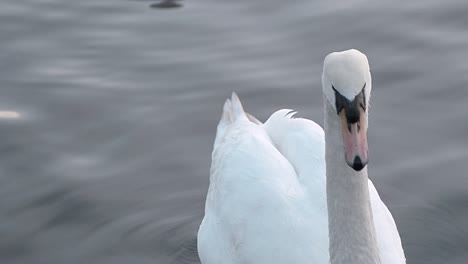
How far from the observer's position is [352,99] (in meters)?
5.23

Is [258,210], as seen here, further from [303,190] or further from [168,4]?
[168,4]

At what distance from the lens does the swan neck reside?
572 cm

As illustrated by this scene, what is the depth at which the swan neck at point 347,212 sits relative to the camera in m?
5.72

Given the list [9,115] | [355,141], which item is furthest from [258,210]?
[9,115]

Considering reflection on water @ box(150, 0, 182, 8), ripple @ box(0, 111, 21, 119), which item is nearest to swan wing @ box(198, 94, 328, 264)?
ripple @ box(0, 111, 21, 119)

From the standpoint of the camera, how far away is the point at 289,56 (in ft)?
32.7

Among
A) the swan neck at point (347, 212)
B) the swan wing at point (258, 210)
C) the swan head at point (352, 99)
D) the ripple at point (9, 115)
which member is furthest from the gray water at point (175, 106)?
the swan head at point (352, 99)

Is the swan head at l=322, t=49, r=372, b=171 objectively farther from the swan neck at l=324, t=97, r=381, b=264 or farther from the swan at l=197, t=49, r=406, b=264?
the swan neck at l=324, t=97, r=381, b=264

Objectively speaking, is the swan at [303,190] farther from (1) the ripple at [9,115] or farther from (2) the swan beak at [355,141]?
(1) the ripple at [9,115]

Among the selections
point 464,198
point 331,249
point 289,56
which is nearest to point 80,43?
point 289,56

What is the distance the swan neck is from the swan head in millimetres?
376

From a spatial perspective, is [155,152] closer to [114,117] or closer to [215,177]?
[114,117]

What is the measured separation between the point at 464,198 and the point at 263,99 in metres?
2.06

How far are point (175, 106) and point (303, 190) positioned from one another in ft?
9.12
